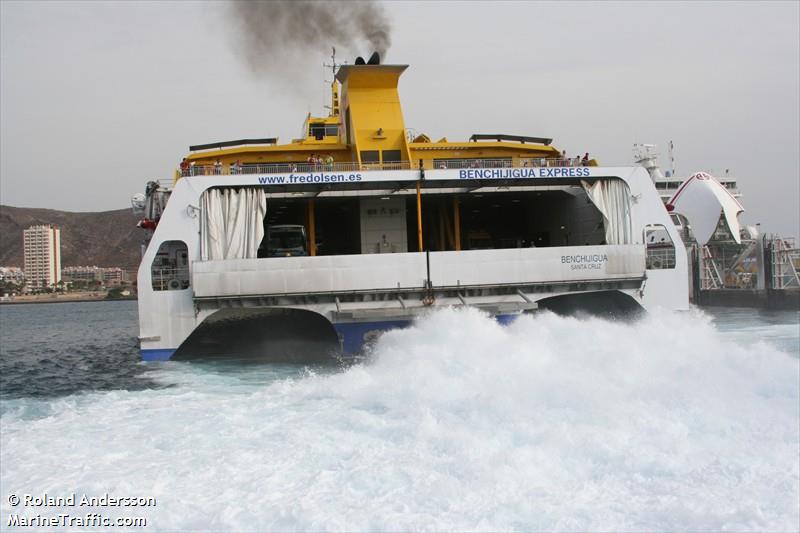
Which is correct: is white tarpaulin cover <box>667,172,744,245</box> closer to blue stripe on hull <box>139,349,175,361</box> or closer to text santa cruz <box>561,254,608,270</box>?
text santa cruz <box>561,254,608,270</box>

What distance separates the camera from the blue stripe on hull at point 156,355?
14844 millimetres

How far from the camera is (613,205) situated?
16641 millimetres

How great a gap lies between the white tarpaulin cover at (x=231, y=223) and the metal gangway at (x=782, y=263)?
30.8 metres

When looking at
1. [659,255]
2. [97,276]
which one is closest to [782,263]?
[659,255]

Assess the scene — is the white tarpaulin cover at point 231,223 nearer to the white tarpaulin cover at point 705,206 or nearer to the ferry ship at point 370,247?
the ferry ship at point 370,247

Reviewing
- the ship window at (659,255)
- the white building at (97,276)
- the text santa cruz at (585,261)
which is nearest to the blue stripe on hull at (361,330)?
the text santa cruz at (585,261)

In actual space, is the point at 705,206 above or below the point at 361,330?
above

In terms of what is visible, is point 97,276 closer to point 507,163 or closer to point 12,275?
point 12,275

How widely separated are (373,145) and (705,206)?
2849 centimetres

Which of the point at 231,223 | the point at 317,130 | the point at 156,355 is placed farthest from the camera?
the point at 317,130

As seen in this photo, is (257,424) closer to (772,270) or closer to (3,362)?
(3,362)

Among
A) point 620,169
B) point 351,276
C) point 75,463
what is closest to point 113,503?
point 75,463

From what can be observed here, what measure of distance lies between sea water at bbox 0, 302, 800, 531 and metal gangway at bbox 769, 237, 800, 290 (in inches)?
1088

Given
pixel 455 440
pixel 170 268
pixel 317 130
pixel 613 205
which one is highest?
pixel 317 130
